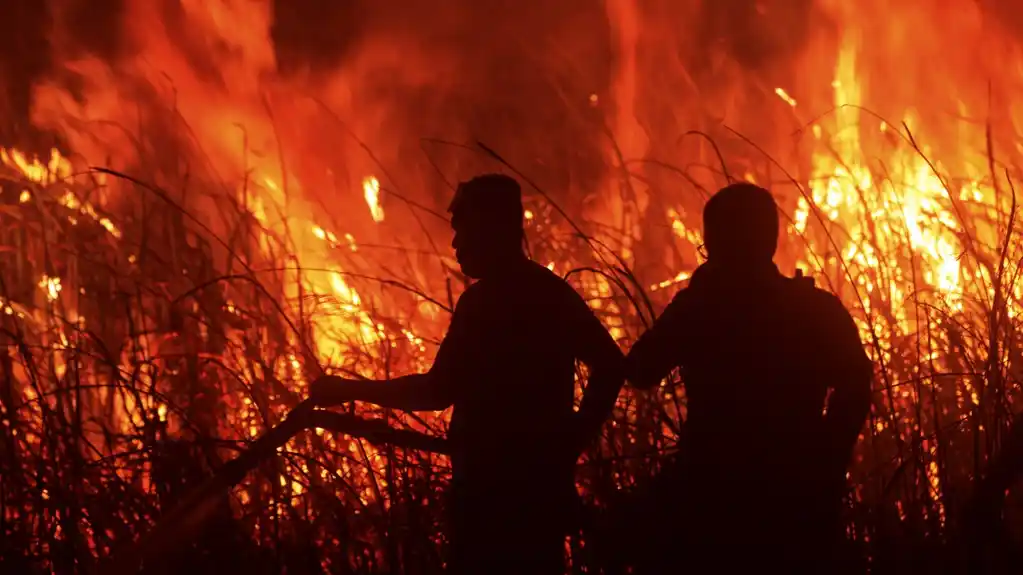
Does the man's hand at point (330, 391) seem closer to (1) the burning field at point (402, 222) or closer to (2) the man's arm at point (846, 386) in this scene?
(1) the burning field at point (402, 222)

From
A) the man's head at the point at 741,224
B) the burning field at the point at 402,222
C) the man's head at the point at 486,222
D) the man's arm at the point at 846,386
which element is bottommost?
the man's arm at the point at 846,386

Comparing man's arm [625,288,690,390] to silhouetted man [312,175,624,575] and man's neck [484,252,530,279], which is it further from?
man's neck [484,252,530,279]

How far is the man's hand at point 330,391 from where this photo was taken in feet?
7.23

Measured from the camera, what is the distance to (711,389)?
7.62 feet

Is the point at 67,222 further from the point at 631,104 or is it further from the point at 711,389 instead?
the point at 631,104

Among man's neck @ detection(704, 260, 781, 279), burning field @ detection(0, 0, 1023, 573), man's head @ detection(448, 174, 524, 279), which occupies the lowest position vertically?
man's neck @ detection(704, 260, 781, 279)

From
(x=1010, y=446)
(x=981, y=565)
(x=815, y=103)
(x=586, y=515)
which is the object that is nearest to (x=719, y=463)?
(x=586, y=515)

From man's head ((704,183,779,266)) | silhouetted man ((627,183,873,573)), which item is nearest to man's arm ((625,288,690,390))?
silhouetted man ((627,183,873,573))

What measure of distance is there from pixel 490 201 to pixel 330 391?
50 centimetres

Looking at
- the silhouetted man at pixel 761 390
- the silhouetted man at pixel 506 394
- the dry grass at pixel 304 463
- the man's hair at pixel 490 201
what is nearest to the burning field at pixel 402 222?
the dry grass at pixel 304 463

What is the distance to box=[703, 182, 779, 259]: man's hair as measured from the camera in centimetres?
227

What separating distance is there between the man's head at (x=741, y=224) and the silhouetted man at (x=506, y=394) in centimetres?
31

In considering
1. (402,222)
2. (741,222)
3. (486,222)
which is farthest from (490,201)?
(402,222)

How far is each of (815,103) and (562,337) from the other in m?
4.96
